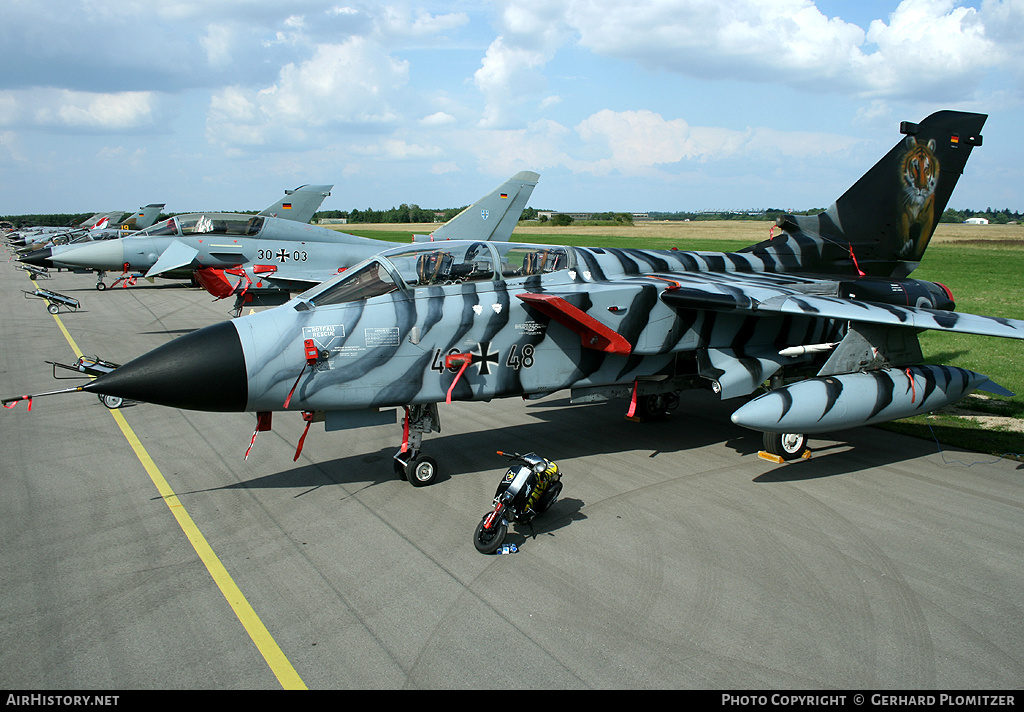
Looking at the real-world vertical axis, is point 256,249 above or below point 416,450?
above

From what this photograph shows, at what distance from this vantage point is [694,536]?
6148 mm

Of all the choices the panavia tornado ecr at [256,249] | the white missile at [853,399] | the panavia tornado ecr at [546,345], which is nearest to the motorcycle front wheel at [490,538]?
the panavia tornado ecr at [546,345]

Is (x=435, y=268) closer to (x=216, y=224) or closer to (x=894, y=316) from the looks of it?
(x=894, y=316)

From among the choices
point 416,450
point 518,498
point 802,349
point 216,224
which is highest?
point 216,224

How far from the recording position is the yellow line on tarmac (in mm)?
4238

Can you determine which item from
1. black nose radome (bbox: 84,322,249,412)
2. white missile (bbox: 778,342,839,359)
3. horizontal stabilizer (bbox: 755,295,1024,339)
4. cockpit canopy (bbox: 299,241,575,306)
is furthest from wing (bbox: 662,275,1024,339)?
black nose radome (bbox: 84,322,249,412)

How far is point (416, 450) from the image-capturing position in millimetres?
7516

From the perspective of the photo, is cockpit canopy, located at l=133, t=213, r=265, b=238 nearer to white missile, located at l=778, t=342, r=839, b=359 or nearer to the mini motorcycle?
white missile, located at l=778, t=342, r=839, b=359

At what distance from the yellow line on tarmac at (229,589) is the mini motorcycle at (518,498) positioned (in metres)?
1.90

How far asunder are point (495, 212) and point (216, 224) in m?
8.63

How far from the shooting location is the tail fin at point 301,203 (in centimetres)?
2339

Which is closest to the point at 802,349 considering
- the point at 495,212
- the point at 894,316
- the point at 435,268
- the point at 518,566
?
the point at 894,316

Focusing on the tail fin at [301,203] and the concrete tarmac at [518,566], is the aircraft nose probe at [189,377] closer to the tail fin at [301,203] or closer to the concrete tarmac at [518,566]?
the concrete tarmac at [518,566]
